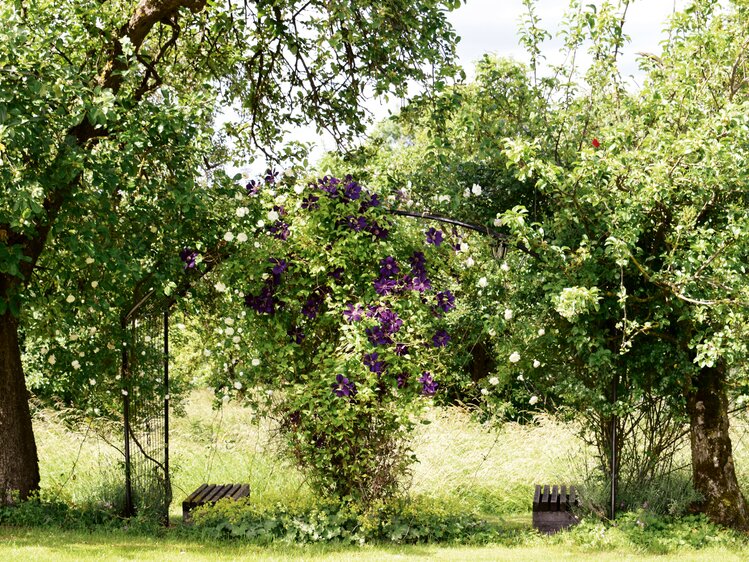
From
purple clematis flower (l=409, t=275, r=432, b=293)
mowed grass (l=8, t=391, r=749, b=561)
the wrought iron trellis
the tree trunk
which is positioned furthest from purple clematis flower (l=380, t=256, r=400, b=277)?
the tree trunk

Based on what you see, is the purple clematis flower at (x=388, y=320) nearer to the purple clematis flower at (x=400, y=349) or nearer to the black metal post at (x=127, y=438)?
the purple clematis flower at (x=400, y=349)

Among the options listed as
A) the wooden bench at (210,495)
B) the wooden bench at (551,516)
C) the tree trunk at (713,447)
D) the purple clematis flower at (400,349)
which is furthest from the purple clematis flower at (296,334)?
the tree trunk at (713,447)

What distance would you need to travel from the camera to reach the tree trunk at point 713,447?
6941 mm

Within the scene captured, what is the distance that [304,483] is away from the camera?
7.14 m

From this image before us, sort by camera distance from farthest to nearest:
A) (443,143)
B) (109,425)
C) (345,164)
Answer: (109,425) → (345,164) → (443,143)

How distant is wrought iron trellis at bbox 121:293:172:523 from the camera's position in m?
7.09

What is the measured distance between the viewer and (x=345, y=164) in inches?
322

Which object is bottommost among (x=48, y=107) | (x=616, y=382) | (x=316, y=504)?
(x=316, y=504)

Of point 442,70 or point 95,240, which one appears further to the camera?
point 442,70

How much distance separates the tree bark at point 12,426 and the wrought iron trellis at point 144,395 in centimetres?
88

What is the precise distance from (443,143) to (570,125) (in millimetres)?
1221

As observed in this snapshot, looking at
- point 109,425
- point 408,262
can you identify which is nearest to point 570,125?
point 408,262

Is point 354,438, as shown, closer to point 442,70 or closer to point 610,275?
point 610,275

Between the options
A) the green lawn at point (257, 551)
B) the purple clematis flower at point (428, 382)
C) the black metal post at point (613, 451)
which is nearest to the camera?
the green lawn at point (257, 551)
